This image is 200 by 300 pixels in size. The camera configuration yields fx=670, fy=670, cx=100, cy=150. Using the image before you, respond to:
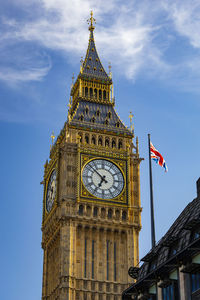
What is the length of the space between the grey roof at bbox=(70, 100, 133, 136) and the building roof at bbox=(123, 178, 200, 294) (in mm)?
43804

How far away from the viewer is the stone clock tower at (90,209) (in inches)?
3356

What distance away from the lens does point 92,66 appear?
107438mm

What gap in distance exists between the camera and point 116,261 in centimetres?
8769

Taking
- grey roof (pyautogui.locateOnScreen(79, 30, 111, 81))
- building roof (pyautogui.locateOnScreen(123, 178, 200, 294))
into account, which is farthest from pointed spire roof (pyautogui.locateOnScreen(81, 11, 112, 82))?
building roof (pyautogui.locateOnScreen(123, 178, 200, 294))

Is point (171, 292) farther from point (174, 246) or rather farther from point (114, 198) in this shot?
point (114, 198)

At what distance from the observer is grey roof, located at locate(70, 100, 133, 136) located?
97125 millimetres

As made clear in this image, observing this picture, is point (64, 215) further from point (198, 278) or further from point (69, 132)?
point (198, 278)

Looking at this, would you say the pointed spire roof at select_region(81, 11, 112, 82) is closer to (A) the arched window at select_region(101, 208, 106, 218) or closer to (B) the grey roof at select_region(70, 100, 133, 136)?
(B) the grey roof at select_region(70, 100, 133, 136)

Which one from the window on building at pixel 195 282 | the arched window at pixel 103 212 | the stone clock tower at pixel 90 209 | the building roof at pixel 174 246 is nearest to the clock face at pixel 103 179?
the stone clock tower at pixel 90 209

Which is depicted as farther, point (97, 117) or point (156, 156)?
point (97, 117)

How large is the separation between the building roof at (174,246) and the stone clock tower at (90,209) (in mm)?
Result: 31497

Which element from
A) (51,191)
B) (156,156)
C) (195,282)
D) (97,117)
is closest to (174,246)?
(195,282)

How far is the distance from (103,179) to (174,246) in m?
43.8

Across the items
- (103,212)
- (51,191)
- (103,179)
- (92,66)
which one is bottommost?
(103,212)
